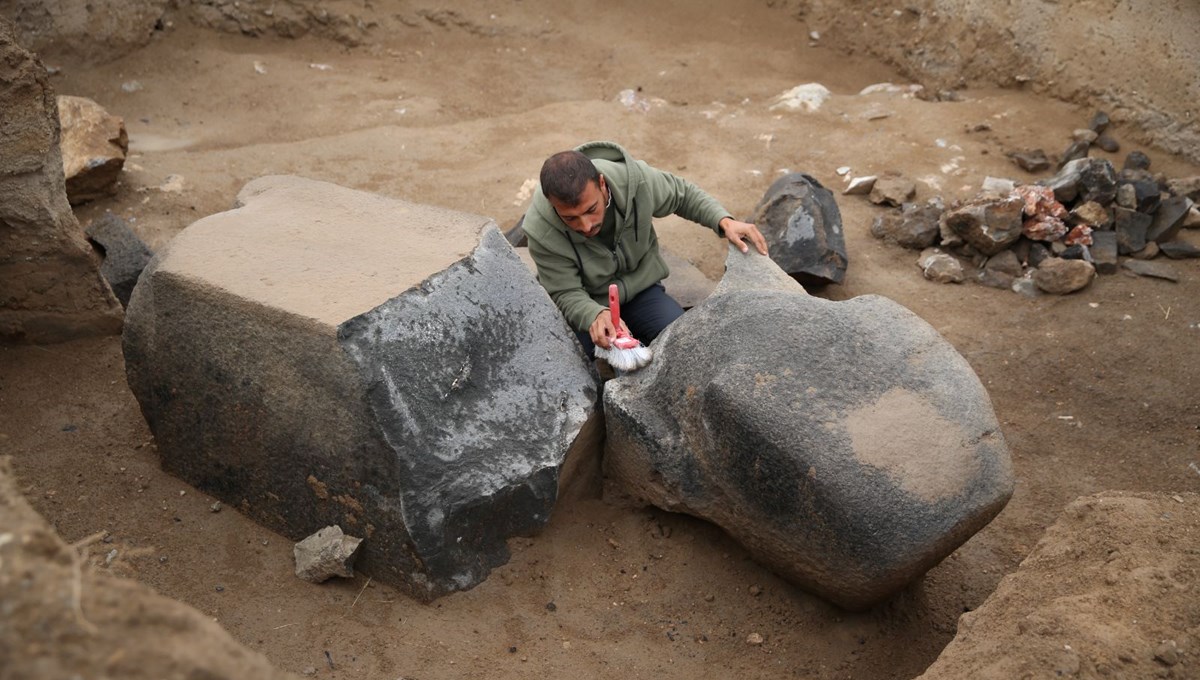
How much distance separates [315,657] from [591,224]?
143 cm

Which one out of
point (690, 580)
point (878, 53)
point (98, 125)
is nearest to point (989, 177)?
point (878, 53)

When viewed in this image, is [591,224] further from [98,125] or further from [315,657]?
[98,125]

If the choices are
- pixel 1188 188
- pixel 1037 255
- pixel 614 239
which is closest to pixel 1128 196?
pixel 1188 188

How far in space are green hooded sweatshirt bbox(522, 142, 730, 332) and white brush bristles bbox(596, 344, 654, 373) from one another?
223 millimetres

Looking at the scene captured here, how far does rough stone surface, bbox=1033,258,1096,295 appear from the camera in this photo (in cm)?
405

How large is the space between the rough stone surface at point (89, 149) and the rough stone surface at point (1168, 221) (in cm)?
448

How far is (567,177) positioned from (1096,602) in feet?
5.63

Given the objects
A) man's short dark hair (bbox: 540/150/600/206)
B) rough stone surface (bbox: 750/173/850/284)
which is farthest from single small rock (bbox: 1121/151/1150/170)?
man's short dark hair (bbox: 540/150/600/206)

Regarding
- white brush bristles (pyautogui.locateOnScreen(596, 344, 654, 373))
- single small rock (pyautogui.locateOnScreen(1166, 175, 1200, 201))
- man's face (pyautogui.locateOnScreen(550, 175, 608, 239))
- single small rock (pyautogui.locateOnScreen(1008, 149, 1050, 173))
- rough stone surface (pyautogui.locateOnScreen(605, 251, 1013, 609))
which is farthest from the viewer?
single small rock (pyautogui.locateOnScreen(1008, 149, 1050, 173))

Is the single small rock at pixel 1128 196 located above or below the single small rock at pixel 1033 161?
above

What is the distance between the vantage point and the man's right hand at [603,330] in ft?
9.91

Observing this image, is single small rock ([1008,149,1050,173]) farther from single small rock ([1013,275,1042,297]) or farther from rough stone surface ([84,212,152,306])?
rough stone surface ([84,212,152,306])

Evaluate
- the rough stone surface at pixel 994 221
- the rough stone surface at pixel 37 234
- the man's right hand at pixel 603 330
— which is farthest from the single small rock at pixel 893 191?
the rough stone surface at pixel 37 234

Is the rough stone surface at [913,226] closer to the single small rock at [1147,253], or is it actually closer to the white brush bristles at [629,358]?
the single small rock at [1147,253]
